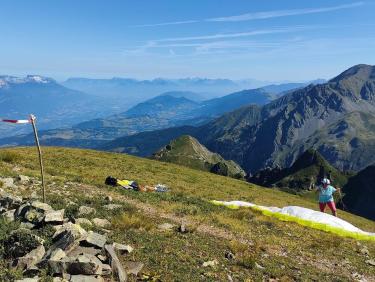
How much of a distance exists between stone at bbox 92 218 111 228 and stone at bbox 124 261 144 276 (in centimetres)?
456

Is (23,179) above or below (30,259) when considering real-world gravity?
below

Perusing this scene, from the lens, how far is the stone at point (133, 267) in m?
13.9

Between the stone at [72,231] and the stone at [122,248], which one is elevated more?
the stone at [72,231]

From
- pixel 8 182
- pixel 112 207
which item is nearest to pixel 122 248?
pixel 112 207

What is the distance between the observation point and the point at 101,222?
19047 millimetres

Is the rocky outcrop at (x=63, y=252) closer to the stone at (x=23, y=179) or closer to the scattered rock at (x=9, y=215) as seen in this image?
the scattered rock at (x=9, y=215)

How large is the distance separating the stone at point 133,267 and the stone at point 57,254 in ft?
7.19

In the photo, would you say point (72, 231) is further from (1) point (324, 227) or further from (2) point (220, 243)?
(1) point (324, 227)

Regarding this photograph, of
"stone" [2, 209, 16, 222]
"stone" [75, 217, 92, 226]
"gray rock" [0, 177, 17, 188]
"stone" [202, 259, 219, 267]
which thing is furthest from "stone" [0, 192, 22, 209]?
"stone" [202, 259, 219, 267]

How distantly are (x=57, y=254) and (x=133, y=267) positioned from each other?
104 inches

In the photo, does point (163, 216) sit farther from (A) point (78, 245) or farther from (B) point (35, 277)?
(B) point (35, 277)

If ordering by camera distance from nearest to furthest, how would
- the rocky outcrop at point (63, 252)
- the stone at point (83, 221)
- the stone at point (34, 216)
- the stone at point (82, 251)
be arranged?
the rocky outcrop at point (63, 252) → the stone at point (82, 251) → the stone at point (34, 216) → the stone at point (83, 221)

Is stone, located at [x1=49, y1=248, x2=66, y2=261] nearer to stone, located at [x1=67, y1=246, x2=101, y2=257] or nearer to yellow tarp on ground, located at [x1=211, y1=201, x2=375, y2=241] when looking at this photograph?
stone, located at [x1=67, y1=246, x2=101, y2=257]

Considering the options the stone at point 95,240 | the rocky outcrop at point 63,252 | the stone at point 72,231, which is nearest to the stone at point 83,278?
the rocky outcrop at point 63,252
